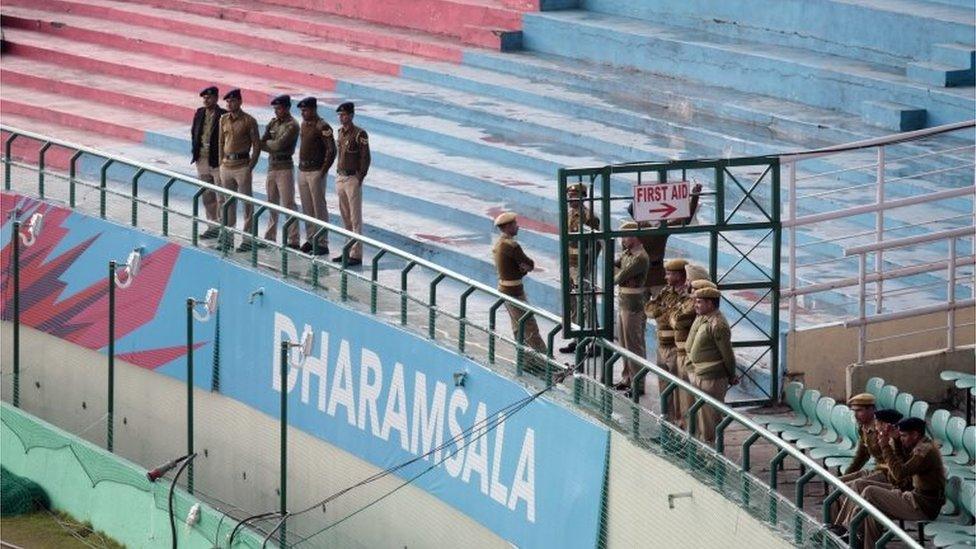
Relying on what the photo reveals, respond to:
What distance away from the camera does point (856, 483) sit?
1220 centimetres

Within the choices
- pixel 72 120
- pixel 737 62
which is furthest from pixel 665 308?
pixel 72 120

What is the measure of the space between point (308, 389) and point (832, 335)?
4.31m

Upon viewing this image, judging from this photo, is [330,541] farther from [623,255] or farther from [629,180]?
[629,180]

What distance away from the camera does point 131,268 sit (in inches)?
685

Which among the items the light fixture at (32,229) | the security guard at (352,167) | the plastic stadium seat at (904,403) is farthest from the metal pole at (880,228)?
the light fixture at (32,229)

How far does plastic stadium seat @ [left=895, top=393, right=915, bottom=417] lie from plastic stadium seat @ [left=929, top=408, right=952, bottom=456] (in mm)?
226

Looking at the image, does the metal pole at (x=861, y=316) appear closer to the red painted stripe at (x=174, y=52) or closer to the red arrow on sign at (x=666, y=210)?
the red arrow on sign at (x=666, y=210)

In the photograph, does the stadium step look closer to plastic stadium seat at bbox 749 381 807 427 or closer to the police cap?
plastic stadium seat at bbox 749 381 807 427

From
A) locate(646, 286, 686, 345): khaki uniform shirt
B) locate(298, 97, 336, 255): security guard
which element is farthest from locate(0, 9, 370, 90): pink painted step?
locate(646, 286, 686, 345): khaki uniform shirt

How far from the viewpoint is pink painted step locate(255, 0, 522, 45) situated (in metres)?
24.3

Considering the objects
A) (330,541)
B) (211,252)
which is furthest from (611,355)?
(211,252)

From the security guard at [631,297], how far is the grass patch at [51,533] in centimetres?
518

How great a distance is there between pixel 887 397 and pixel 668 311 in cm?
152

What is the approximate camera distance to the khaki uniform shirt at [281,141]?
1897cm
